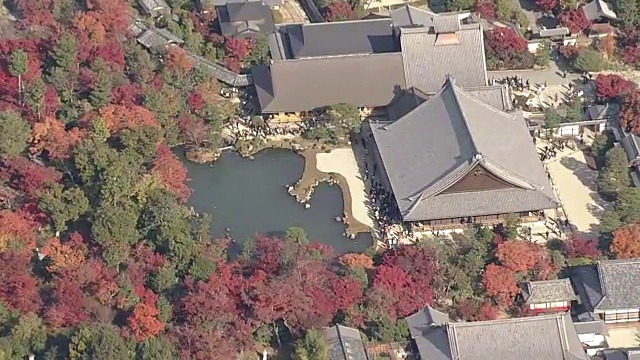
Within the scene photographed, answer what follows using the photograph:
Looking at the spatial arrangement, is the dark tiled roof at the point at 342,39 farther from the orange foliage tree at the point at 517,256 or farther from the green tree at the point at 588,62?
the orange foliage tree at the point at 517,256

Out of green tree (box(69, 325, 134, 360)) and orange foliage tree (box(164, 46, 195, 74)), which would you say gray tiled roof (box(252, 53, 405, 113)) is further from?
green tree (box(69, 325, 134, 360))

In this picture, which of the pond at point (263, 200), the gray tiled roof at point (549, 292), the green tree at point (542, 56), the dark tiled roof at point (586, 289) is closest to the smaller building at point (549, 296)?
the gray tiled roof at point (549, 292)

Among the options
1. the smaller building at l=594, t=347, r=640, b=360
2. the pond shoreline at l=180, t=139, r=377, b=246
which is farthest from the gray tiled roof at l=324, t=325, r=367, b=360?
the smaller building at l=594, t=347, r=640, b=360

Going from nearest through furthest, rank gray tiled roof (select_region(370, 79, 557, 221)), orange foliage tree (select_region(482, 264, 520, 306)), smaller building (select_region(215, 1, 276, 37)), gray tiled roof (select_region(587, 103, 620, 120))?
1. orange foliage tree (select_region(482, 264, 520, 306))
2. gray tiled roof (select_region(370, 79, 557, 221))
3. gray tiled roof (select_region(587, 103, 620, 120))
4. smaller building (select_region(215, 1, 276, 37))

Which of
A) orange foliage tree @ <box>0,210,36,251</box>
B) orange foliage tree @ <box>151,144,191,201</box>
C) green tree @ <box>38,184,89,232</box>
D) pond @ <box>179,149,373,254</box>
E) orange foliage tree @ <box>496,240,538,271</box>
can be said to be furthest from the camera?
pond @ <box>179,149,373,254</box>

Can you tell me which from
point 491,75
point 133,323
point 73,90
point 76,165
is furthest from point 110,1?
point 133,323

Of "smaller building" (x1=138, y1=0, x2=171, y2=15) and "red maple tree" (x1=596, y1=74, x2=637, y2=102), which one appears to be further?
"smaller building" (x1=138, y1=0, x2=171, y2=15)

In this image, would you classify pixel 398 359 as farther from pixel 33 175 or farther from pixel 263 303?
pixel 33 175

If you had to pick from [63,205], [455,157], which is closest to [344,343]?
[455,157]
